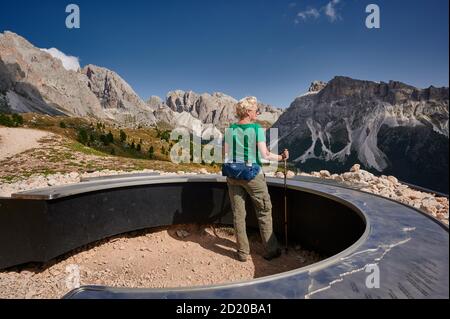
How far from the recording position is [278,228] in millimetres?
7035

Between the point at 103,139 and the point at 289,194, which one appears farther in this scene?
the point at 103,139

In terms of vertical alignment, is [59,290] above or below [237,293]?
below

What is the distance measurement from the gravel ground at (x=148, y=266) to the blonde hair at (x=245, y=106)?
309cm

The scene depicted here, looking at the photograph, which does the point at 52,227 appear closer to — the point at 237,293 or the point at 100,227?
the point at 100,227

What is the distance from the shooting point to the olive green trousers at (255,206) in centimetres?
566

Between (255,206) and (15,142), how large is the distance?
3788 cm

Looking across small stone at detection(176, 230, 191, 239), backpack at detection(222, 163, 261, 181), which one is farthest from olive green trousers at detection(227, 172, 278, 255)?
small stone at detection(176, 230, 191, 239)

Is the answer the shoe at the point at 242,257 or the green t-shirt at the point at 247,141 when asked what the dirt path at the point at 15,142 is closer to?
the shoe at the point at 242,257

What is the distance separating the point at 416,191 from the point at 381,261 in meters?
4.15

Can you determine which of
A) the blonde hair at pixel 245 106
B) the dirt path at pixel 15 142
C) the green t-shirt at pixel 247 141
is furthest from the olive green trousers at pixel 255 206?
the dirt path at pixel 15 142

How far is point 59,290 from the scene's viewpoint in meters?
5.35

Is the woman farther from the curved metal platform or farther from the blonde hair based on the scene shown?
the curved metal platform
